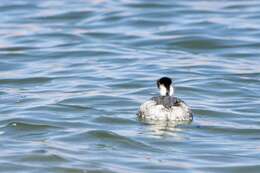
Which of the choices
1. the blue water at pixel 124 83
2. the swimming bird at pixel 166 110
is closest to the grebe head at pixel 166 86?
the swimming bird at pixel 166 110

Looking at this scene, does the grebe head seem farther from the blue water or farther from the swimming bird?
the blue water

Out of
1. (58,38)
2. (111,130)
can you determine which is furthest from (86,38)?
(111,130)

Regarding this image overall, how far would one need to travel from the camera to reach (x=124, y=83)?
20.0m

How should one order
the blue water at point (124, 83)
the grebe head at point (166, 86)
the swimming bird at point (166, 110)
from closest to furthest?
the blue water at point (124, 83), the swimming bird at point (166, 110), the grebe head at point (166, 86)

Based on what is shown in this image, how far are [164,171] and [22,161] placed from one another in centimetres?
188

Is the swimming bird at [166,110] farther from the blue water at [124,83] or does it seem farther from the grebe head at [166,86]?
the blue water at [124,83]

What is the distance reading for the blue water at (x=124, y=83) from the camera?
14.0m

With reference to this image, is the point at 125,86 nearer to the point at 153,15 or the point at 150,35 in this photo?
the point at 150,35

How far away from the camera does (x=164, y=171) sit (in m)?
13.1

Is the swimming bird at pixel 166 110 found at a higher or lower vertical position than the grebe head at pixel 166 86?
lower

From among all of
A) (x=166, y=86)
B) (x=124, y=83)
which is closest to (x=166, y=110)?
(x=166, y=86)

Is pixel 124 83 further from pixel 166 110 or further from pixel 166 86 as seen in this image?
pixel 166 110

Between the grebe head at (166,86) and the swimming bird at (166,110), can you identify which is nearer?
the swimming bird at (166,110)

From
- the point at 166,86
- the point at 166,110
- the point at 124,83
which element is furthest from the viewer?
the point at 124,83
